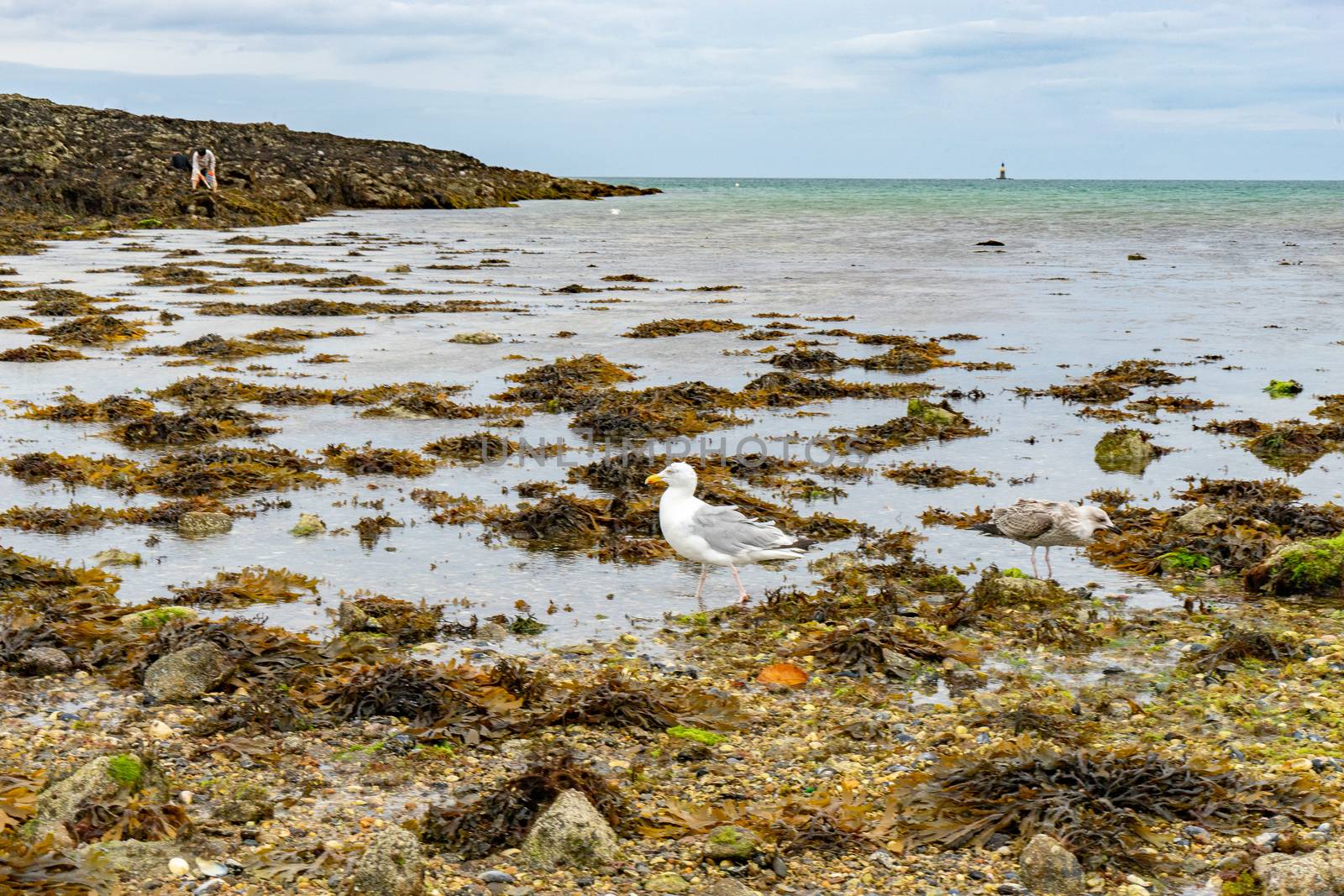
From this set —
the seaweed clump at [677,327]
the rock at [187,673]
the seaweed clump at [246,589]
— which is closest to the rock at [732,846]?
the rock at [187,673]

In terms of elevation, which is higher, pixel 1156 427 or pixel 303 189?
pixel 303 189

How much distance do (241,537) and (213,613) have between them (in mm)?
2007

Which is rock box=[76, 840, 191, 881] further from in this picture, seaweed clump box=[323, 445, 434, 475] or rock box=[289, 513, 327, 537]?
seaweed clump box=[323, 445, 434, 475]

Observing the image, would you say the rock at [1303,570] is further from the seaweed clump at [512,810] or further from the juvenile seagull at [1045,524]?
the seaweed clump at [512,810]

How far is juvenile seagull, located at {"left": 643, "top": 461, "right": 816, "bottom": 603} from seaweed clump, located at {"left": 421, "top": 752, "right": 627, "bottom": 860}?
11.2ft

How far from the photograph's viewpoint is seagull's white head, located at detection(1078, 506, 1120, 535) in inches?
389

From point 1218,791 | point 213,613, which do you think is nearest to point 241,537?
point 213,613

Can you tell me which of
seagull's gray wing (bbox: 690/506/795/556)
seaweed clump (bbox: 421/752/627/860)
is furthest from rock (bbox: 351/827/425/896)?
seagull's gray wing (bbox: 690/506/795/556)

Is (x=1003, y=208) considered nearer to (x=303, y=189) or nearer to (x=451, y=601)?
(x=303, y=189)

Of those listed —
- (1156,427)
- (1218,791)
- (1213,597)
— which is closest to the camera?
(1218,791)

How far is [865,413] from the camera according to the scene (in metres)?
16.8

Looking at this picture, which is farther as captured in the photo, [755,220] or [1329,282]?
[755,220]

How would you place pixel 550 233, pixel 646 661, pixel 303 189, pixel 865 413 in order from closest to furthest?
pixel 646 661, pixel 865 413, pixel 550 233, pixel 303 189

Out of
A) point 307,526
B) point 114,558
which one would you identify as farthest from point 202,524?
point 114,558
